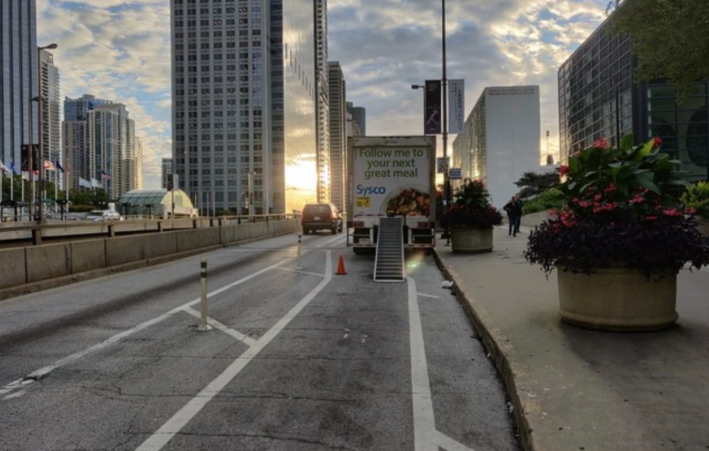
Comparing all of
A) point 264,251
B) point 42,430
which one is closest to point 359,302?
point 42,430

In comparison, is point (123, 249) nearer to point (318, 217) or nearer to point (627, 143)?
point (627, 143)

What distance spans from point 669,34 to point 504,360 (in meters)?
9.91

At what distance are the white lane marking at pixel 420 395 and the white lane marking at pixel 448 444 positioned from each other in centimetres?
5

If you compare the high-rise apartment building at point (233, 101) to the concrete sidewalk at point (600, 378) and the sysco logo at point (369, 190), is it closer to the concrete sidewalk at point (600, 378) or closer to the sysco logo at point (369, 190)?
the sysco logo at point (369, 190)

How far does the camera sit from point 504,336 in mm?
6090

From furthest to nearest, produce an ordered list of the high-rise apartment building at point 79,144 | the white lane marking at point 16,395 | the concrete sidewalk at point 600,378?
the high-rise apartment building at point 79,144 → the white lane marking at point 16,395 → the concrete sidewalk at point 600,378

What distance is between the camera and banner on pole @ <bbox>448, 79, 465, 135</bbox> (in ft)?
83.1

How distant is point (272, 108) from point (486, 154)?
2899 inches

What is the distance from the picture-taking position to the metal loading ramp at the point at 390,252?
12.8m

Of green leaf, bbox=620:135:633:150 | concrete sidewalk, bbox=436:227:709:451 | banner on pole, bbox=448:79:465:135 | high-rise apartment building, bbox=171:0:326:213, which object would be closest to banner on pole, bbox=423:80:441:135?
banner on pole, bbox=448:79:465:135

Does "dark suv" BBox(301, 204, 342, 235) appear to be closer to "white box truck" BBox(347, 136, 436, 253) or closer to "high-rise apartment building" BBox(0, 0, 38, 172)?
"white box truck" BBox(347, 136, 436, 253)

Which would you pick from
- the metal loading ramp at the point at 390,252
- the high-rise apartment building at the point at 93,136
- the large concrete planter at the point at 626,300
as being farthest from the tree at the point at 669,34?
the high-rise apartment building at the point at 93,136

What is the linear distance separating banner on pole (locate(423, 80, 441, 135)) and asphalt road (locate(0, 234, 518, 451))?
646 inches

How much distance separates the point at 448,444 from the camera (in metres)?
3.77
